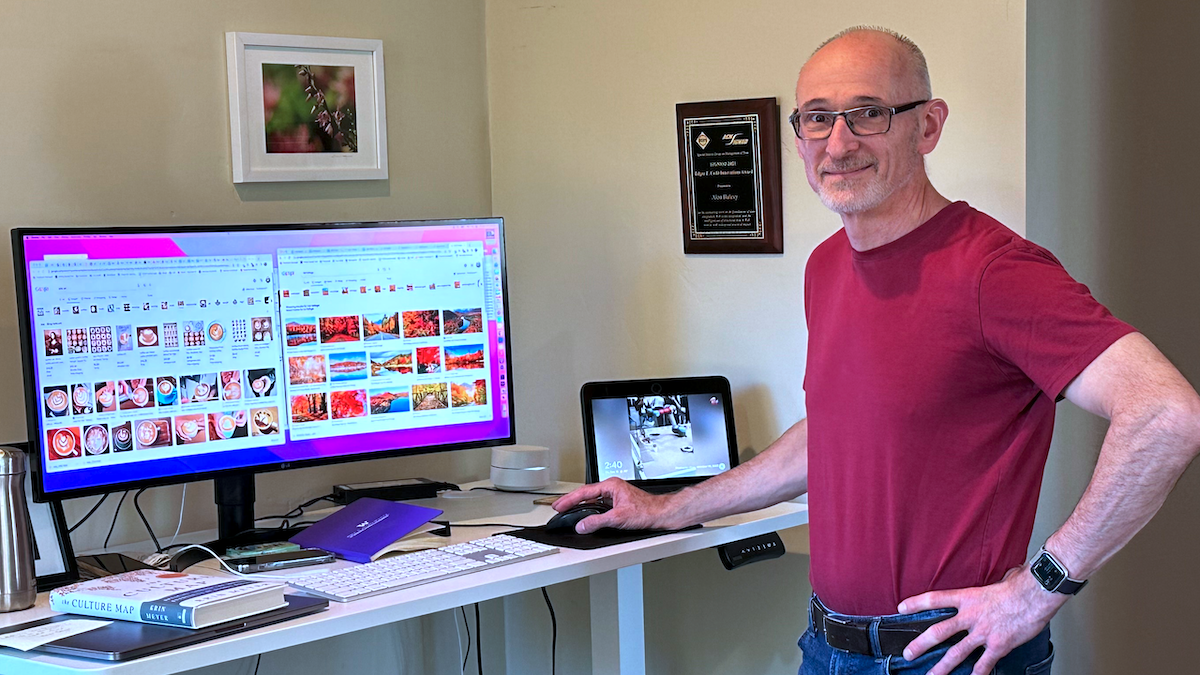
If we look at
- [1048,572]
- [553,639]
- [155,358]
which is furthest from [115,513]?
[1048,572]

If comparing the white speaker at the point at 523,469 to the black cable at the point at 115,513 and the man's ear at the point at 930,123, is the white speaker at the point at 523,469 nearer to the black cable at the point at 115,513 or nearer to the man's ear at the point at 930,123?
the black cable at the point at 115,513

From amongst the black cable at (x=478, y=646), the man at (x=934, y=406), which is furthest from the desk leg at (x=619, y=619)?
the black cable at (x=478, y=646)

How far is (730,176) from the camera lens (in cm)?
234

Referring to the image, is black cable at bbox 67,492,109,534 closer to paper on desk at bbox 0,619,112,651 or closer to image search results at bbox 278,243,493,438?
image search results at bbox 278,243,493,438

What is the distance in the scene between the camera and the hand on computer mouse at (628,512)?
1940 millimetres

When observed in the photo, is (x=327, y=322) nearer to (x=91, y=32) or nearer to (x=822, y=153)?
(x=91, y=32)

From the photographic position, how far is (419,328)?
2117mm

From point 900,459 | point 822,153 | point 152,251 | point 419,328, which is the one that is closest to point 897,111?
point 822,153

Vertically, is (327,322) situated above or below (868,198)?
below

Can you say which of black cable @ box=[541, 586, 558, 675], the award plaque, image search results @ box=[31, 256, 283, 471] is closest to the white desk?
image search results @ box=[31, 256, 283, 471]

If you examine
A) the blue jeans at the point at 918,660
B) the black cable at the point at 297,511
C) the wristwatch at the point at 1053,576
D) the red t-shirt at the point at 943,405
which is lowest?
the blue jeans at the point at 918,660

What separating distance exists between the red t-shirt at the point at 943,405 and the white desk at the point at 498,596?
35 centimetres

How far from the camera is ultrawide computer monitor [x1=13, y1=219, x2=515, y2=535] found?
179 centimetres

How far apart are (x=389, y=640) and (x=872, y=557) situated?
4.26 feet
